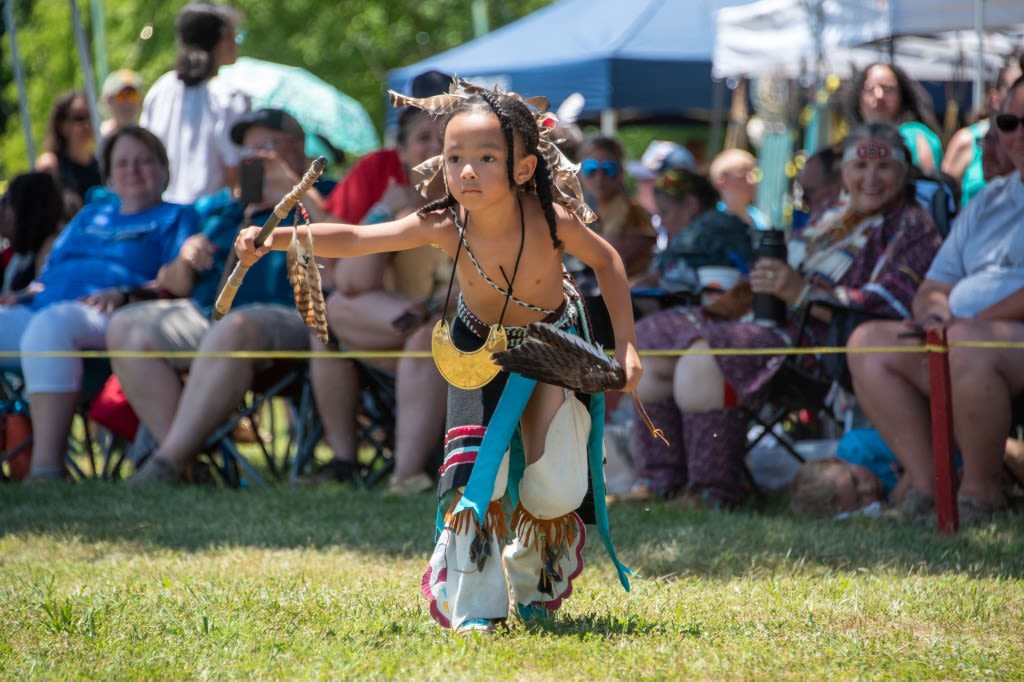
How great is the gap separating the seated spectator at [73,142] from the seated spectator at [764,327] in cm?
454

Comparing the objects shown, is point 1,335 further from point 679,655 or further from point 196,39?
point 679,655

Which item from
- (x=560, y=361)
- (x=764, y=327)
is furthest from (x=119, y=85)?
(x=560, y=361)

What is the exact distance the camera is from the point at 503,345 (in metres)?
3.80

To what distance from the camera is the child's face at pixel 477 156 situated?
369cm

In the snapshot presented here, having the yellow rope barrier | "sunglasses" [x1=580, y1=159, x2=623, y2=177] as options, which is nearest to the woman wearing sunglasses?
"sunglasses" [x1=580, y1=159, x2=623, y2=177]

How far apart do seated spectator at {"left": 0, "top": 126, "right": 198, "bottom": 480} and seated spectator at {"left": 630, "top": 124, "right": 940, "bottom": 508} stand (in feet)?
8.43

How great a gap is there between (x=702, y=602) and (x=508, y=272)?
1.13 m

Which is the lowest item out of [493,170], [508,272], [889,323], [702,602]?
[702,602]

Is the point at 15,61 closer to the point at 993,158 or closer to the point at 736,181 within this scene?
the point at 736,181

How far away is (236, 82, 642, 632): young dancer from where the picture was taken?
12.2 ft

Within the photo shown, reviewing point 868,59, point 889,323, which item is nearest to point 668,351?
point 889,323

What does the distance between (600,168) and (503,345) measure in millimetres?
3808

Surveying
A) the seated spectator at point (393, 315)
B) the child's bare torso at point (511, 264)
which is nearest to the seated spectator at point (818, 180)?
the seated spectator at point (393, 315)

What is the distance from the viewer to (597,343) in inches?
163
